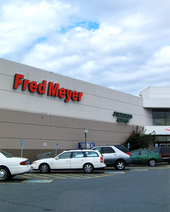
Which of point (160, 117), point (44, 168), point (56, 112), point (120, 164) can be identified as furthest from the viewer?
point (160, 117)

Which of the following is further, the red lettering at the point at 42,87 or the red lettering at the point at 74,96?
the red lettering at the point at 74,96

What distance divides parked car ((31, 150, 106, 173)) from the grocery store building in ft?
16.0

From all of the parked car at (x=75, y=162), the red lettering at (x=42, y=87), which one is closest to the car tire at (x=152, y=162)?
the parked car at (x=75, y=162)

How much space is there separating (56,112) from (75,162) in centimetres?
1305

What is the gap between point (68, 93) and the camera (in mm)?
30578

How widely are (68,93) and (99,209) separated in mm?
24282

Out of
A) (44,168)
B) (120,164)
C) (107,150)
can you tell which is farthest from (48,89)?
(44,168)

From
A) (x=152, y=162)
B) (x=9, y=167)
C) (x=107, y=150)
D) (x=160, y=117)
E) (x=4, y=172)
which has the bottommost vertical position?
(x=152, y=162)

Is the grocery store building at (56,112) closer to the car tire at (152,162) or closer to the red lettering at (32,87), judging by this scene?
the red lettering at (32,87)

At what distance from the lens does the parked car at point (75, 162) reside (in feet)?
54.6

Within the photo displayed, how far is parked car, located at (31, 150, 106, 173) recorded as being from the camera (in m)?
16.6

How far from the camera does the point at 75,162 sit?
1667 centimetres

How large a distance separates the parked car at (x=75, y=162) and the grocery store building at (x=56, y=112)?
16.0 ft

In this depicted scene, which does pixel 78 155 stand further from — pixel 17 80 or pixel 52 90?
pixel 52 90
